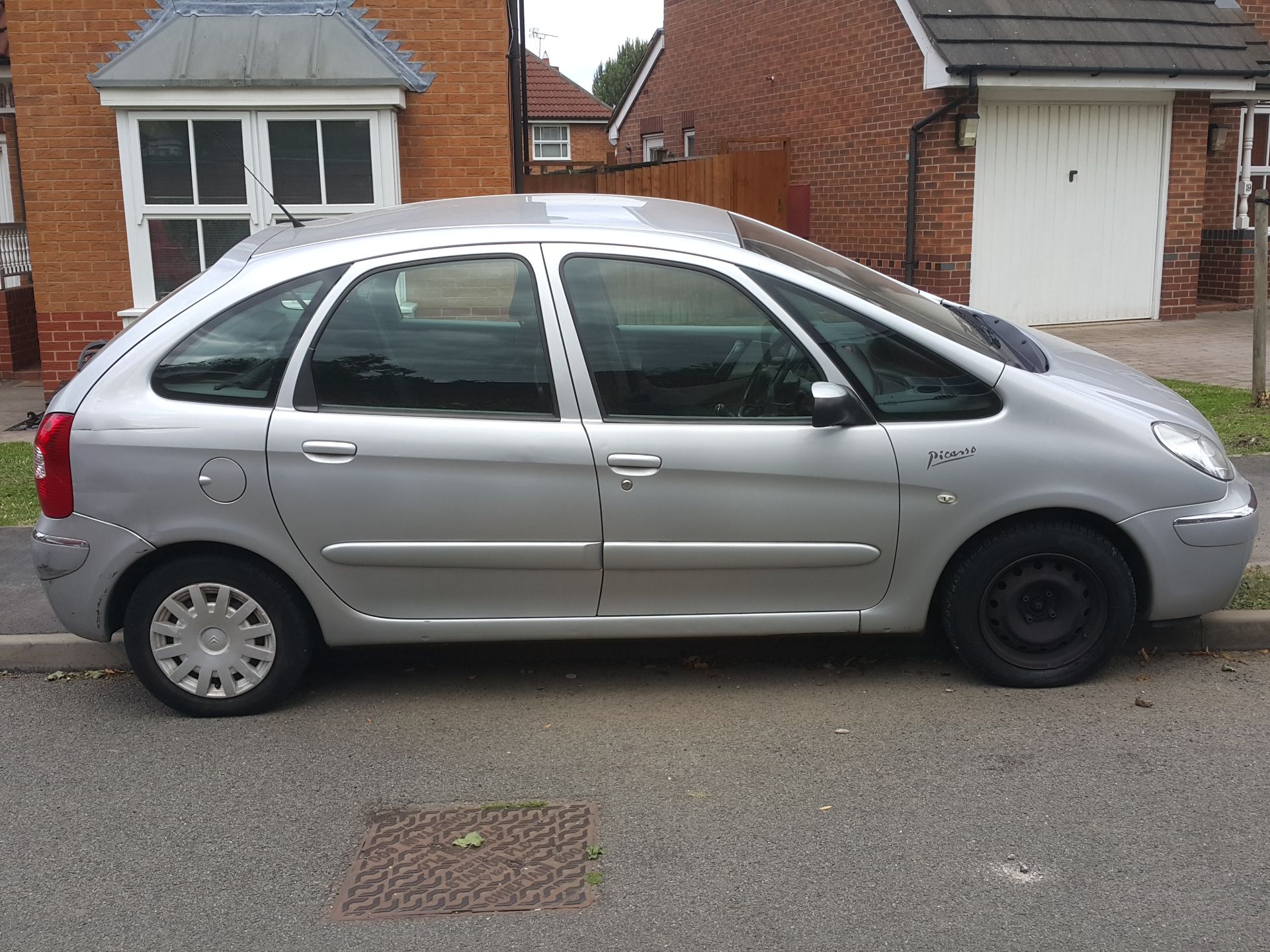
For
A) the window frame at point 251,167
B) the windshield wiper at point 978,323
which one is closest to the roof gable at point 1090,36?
the window frame at point 251,167

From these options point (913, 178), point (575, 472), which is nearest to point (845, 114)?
point (913, 178)

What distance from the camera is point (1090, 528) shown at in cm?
466

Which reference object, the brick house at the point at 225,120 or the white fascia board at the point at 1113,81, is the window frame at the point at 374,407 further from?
Answer: the white fascia board at the point at 1113,81

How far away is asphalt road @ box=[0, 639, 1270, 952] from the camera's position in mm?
3367

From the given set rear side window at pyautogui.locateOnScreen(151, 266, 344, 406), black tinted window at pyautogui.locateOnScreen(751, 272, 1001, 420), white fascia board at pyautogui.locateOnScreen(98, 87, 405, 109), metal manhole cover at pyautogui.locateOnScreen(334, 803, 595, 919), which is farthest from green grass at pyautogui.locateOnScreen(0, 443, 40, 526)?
black tinted window at pyautogui.locateOnScreen(751, 272, 1001, 420)

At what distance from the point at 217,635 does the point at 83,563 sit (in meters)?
0.54

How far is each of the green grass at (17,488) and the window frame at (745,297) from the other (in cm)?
407

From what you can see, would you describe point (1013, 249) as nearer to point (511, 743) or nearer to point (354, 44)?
point (354, 44)

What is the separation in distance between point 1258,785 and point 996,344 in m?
1.91

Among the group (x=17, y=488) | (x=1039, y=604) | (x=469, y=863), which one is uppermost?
(x=1039, y=604)

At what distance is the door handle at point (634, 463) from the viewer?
14.8ft

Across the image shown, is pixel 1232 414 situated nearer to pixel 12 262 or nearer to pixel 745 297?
pixel 745 297

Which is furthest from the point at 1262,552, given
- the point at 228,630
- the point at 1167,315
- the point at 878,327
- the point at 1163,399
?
the point at 1167,315

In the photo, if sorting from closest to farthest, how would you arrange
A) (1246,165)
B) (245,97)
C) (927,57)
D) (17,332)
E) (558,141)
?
(245,97), (17,332), (927,57), (1246,165), (558,141)
